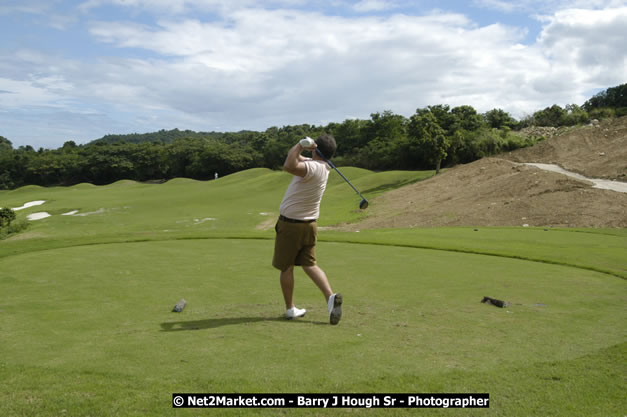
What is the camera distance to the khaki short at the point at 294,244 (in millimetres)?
5754

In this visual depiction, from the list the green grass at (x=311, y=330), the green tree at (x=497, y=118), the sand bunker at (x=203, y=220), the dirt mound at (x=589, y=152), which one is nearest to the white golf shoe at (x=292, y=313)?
the green grass at (x=311, y=330)

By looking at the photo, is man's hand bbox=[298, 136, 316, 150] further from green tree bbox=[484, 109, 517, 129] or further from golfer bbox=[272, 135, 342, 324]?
green tree bbox=[484, 109, 517, 129]

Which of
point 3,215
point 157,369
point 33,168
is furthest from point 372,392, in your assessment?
point 33,168

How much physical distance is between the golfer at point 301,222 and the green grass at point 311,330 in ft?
1.30

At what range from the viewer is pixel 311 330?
16.2ft

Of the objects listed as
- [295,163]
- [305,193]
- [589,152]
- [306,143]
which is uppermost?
[589,152]

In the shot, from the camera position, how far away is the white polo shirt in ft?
18.4

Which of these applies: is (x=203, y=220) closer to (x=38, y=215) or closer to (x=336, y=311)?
(x=38, y=215)

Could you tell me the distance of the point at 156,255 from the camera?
33.7ft

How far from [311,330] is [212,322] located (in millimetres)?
1134

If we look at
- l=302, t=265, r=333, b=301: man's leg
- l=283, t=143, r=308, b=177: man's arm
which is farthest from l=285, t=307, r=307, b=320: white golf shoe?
l=283, t=143, r=308, b=177: man's arm

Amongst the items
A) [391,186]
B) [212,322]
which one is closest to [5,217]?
[212,322]

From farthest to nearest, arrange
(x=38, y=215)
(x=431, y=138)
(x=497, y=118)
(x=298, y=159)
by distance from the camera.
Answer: (x=497, y=118) → (x=431, y=138) → (x=38, y=215) → (x=298, y=159)

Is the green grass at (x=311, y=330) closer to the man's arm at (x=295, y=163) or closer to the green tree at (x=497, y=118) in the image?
the man's arm at (x=295, y=163)
